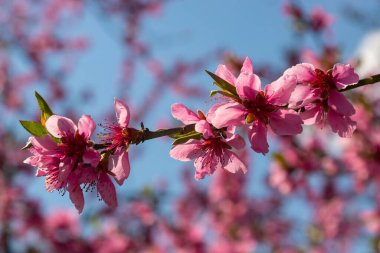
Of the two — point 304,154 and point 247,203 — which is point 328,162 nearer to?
point 304,154

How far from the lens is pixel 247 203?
8.42 m

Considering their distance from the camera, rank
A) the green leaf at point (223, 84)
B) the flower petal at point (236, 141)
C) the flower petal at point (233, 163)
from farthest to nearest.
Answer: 1. the flower petal at point (233, 163)
2. the flower petal at point (236, 141)
3. the green leaf at point (223, 84)

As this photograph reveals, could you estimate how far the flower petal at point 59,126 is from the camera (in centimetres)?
162

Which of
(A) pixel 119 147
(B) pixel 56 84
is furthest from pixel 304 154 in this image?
(B) pixel 56 84

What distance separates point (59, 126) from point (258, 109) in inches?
29.4

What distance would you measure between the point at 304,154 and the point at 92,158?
318 centimetres

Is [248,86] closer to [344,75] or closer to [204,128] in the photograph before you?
[204,128]

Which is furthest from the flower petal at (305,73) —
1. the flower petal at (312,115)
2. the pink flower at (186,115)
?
the pink flower at (186,115)

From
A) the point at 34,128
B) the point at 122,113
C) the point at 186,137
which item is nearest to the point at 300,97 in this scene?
the point at 186,137

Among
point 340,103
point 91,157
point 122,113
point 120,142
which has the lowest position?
point 91,157

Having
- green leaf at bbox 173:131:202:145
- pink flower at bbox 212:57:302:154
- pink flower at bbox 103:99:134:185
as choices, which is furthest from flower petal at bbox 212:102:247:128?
pink flower at bbox 103:99:134:185

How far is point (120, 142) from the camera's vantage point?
1.65 m

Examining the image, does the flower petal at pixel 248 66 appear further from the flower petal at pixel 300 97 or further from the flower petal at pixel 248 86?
the flower petal at pixel 300 97

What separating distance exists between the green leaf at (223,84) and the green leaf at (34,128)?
68 centimetres
